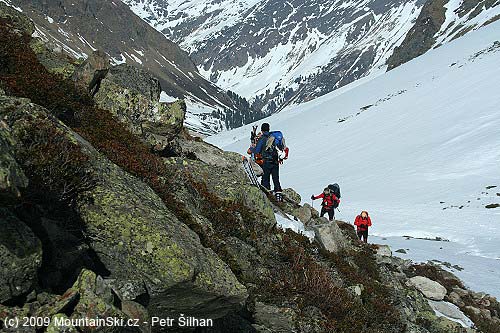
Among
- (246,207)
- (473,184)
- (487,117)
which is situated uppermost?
(487,117)

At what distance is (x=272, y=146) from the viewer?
50.9ft

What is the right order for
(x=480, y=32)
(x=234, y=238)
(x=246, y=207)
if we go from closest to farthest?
1. (x=234, y=238)
2. (x=246, y=207)
3. (x=480, y=32)

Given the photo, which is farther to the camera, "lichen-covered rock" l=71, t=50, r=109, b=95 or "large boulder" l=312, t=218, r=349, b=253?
"large boulder" l=312, t=218, r=349, b=253

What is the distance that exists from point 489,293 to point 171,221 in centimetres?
1355

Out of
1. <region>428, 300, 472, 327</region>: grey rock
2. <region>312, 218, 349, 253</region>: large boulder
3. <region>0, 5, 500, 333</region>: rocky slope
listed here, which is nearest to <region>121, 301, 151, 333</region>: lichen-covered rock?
<region>0, 5, 500, 333</region>: rocky slope

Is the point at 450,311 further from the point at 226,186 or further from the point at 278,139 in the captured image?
the point at 226,186

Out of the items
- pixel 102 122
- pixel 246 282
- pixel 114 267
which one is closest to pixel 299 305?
pixel 246 282

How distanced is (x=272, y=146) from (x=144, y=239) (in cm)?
989

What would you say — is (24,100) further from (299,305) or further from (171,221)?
(299,305)

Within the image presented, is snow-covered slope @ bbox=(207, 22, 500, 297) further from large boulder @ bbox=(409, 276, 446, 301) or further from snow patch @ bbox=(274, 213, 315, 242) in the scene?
snow patch @ bbox=(274, 213, 315, 242)

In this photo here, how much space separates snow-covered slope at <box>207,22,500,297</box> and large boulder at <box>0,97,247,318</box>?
1345 cm

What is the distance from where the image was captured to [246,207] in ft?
34.4

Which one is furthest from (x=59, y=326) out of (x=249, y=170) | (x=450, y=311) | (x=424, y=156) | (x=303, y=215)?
(x=424, y=156)

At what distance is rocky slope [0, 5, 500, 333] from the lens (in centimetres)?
484
